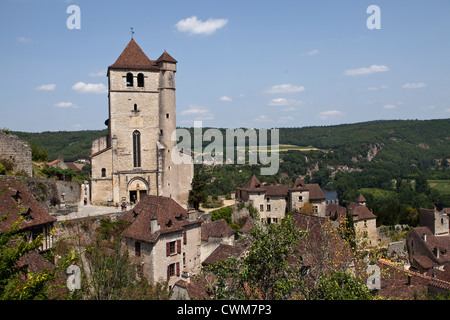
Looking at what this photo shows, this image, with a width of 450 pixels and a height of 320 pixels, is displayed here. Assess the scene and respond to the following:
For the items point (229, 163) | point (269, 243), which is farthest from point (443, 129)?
point (269, 243)

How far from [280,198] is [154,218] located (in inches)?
967

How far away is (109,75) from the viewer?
37.1 m

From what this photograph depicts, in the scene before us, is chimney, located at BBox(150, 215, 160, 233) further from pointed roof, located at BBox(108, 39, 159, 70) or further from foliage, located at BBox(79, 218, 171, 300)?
pointed roof, located at BBox(108, 39, 159, 70)

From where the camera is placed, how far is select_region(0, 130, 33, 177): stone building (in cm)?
3016

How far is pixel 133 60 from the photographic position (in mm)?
38000

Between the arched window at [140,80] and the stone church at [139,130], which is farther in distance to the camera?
the arched window at [140,80]

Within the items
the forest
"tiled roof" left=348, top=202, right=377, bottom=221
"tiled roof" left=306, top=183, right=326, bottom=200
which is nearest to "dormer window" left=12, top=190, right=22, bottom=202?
the forest

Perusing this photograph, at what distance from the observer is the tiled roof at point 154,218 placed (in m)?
25.2

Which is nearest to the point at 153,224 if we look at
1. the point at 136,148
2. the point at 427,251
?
the point at 136,148

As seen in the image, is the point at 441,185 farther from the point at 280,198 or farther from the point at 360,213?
the point at 280,198

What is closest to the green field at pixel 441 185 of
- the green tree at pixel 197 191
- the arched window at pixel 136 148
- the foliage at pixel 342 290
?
the green tree at pixel 197 191

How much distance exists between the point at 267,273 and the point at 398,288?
13.5 m

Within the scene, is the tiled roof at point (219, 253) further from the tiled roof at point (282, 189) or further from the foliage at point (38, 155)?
the foliage at point (38, 155)

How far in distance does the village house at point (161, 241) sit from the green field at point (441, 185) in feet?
344
